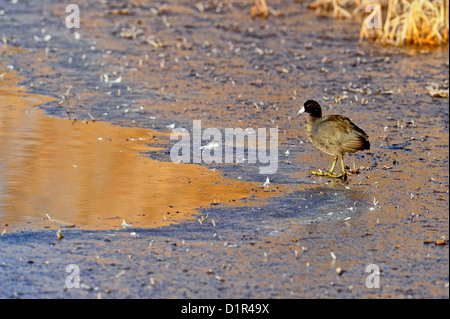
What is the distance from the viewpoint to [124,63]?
14211mm

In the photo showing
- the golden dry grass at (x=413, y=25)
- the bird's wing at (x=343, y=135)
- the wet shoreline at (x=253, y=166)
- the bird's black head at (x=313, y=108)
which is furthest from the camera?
the golden dry grass at (x=413, y=25)

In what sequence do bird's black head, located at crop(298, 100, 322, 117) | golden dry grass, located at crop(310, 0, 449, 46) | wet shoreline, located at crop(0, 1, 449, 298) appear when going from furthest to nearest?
golden dry grass, located at crop(310, 0, 449, 46) < bird's black head, located at crop(298, 100, 322, 117) < wet shoreline, located at crop(0, 1, 449, 298)

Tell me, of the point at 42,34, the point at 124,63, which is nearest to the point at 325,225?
the point at 124,63

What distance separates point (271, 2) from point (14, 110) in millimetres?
10257

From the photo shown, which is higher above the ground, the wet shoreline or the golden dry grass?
the golden dry grass

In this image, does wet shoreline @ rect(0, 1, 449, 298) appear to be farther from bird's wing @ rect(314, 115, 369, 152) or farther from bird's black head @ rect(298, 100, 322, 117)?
bird's black head @ rect(298, 100, 322, 117)

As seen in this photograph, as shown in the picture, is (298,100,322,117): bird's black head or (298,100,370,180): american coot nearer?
(298,100,370,180): american coot

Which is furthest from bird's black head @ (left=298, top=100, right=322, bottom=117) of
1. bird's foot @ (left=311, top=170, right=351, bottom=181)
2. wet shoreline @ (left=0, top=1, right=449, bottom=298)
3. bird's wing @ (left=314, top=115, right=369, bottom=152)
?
bird's foot @ (left=311, top=170, right=351, bottom=181)

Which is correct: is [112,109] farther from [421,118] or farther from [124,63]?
[421,118]

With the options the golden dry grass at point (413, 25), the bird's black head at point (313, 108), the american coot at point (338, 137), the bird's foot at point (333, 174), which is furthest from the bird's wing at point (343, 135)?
the golden dry grass at point (413, 25)

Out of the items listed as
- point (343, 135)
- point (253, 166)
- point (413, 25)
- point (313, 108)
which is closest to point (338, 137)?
point (343, 135)

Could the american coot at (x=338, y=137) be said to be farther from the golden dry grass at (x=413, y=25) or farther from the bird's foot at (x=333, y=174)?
the golden dry grass at (x=413, y=25)

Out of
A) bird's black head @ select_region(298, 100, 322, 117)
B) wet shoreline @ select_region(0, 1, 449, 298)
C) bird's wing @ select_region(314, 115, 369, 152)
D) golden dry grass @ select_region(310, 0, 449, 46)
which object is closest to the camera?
wet shoreline @ select_region(0, 1, 449, 298)

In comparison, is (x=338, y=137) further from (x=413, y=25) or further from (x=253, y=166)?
(x=413, y=25)
